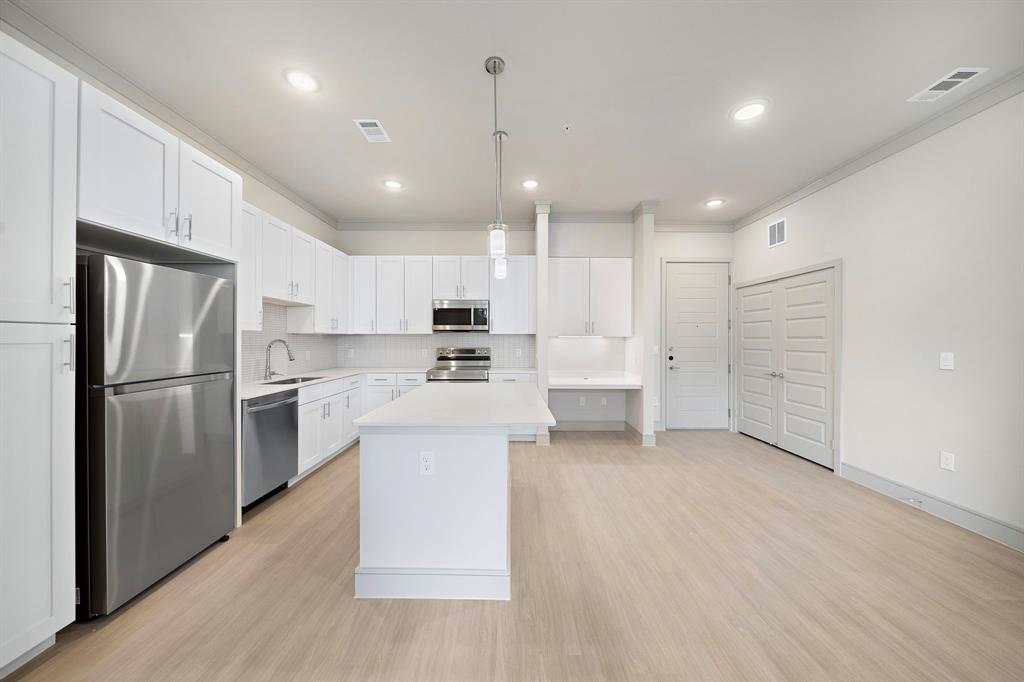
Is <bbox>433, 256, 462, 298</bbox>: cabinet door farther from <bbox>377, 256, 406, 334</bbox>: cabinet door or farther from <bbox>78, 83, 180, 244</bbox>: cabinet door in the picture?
<bbox>78, 83, 180, 244</bbox>: cabinet door

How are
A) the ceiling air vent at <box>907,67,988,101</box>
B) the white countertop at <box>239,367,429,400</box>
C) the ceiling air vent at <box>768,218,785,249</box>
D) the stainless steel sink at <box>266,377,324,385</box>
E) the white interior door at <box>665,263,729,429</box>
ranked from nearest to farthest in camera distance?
the ceiling air vent at <box>907,67,988,101</box> → the white countertop at <box>239,367,429,400</box> → the stainless steel sink at <box>266,377,324,385</box> → the ceiling air vent at <box>768,218,785,249</box> → the white interior door at <box>665,263,729,429</box>

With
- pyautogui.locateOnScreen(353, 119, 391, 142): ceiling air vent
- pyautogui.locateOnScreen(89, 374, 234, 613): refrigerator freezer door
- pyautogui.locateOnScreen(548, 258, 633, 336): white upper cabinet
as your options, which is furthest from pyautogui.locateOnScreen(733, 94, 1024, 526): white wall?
pyautogui.locateOnScreen(89, 374, 234, 613): refrigerator freezer door

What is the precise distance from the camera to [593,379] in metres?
4.87

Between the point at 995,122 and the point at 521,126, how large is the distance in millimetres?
3090

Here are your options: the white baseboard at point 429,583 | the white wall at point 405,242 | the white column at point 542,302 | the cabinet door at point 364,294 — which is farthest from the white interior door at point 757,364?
the cabinet door at point 364,294

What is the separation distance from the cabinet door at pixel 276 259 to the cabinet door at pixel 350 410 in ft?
4.12

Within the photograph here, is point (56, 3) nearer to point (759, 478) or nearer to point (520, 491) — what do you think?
point (520, 491)

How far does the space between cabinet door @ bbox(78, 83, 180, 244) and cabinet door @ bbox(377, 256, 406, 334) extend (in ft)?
9.41

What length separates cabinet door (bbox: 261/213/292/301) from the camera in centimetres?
328

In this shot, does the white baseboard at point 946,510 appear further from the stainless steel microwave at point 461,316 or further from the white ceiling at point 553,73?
the stainless steel microwave at point 461,316

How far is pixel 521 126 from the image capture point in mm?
Answer: 2895

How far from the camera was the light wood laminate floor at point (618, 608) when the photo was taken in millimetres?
1515

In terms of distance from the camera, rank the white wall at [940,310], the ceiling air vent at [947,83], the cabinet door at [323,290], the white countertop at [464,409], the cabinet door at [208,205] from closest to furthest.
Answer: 1. the white countertop at [464,409]
2. the cabinet door at [208,205]
3. the ceiling air vent at [947,83]
4. the white wall at [940,310]
5. the cabinet door at [323,290]

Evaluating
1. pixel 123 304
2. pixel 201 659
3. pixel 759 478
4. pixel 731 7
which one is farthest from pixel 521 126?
pixel 759 478
